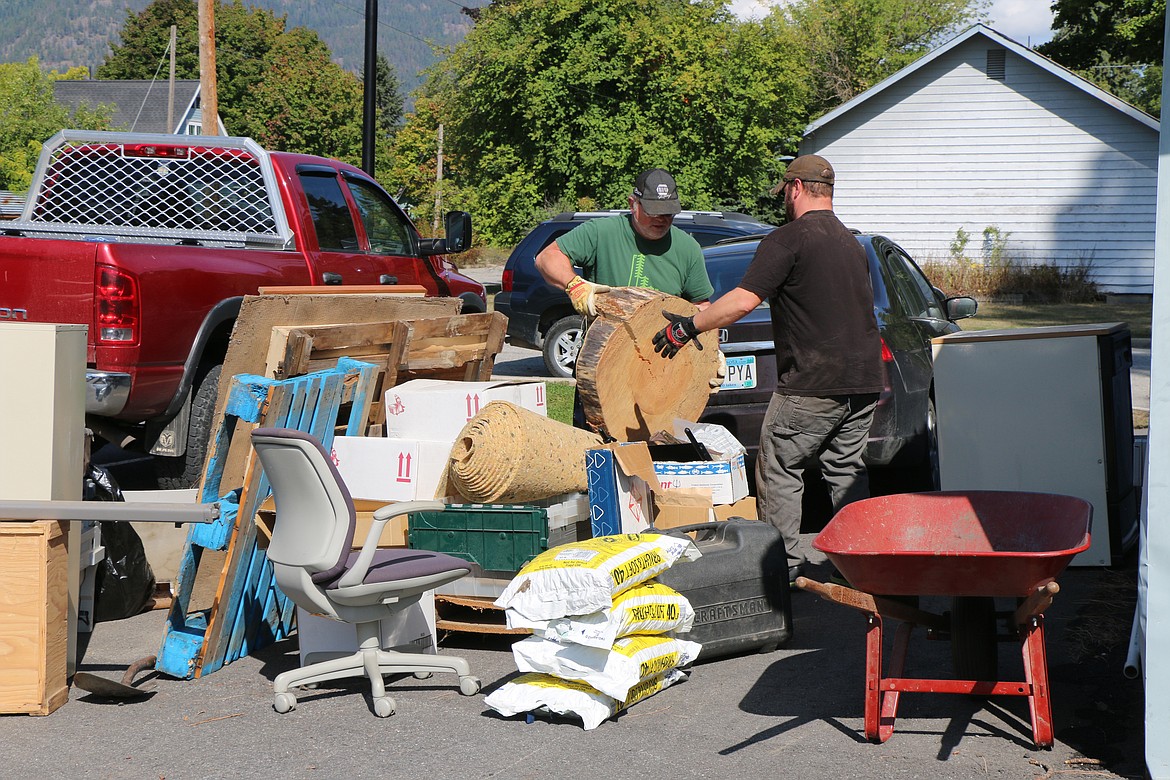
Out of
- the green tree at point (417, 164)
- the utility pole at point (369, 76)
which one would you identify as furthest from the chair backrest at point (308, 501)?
the green tree at point (417, 164)

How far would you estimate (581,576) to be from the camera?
14.1 feet

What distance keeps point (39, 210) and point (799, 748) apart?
6.78 m

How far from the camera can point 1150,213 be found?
26.0 meters

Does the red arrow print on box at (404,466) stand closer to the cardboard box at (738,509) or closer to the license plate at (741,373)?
the cardboard box at (738,509)

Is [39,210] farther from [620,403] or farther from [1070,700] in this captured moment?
[1070,700]

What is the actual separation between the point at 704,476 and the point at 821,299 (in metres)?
1.21

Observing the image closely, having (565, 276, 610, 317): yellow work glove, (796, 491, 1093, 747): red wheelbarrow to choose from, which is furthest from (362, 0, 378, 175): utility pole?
(796, 491, 1093, 747): red wheelbarrow

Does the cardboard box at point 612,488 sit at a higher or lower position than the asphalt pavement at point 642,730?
higher

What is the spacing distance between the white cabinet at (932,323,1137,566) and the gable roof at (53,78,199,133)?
50.5m

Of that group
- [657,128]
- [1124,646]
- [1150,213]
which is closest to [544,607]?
[1124,646]

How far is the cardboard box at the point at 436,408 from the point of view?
19.5 ft

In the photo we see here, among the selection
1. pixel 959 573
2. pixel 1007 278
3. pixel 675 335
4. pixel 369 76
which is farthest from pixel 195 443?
pixel 1007 278

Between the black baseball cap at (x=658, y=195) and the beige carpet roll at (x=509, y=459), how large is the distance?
4.61ft

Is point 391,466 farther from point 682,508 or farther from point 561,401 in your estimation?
point 561,401
